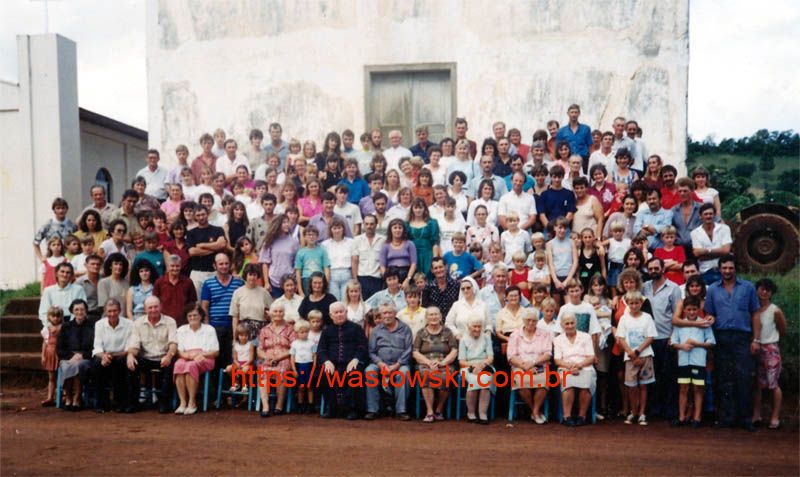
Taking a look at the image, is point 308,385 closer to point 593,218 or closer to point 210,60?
point 593,218

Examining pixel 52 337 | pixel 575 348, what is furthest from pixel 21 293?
pixel 575 348

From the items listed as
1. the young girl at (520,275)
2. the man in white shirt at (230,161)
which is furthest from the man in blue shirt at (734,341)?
the man in white shirt at (230,161)

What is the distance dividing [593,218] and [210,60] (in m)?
7.20

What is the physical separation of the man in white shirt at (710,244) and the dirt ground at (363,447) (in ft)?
5.92

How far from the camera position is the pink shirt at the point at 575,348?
311 inches

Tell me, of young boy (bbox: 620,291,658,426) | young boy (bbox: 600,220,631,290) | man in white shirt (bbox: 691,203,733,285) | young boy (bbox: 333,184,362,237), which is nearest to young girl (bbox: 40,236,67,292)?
young boy (bbox: 333,184,362,237)

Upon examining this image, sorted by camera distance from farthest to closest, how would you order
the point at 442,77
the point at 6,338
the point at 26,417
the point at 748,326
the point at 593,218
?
1. the point at 442,77
2. the point at 6,338
3. the point at 593,218
4. the point at 26,417
5. the point at 748,326

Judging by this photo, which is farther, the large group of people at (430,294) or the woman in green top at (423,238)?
the woman in green top at (423,238)

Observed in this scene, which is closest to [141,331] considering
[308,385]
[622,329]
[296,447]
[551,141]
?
[308,385]

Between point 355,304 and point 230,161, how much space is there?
12.7ft

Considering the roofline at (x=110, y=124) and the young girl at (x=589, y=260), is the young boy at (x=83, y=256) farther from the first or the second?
the roofline at (x=110, y=124)

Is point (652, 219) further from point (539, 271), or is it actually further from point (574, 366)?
point (574, 366)

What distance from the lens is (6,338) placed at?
422 inches

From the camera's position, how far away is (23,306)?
11.2m
